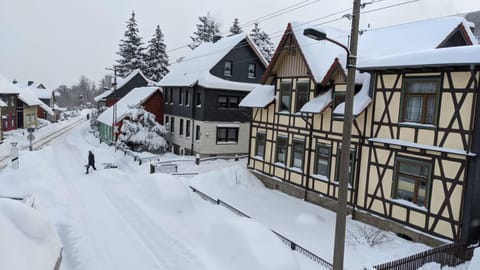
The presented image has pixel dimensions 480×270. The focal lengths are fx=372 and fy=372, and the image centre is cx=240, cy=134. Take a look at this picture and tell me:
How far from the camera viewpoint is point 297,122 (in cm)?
2070

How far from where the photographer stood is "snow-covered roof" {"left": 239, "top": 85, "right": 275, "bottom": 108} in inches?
896

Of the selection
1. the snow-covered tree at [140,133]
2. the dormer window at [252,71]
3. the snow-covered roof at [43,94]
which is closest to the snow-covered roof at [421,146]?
the dormer window at [252,71]

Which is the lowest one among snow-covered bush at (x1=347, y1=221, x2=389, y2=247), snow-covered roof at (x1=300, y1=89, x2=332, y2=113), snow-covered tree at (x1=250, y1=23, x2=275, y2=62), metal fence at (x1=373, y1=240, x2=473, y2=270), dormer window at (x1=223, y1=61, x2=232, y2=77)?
snow-covered bush at (x1=347, y1=221, x2=389, y2=247)

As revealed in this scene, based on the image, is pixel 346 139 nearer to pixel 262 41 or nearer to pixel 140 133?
pixel 140 133

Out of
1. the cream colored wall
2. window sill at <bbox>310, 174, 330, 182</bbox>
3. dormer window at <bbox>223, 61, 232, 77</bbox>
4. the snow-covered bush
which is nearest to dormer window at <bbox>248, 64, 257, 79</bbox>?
dormer window at <bbox>223, 61, 232, 77</bbox>

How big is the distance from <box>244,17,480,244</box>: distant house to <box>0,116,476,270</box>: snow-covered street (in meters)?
1.33

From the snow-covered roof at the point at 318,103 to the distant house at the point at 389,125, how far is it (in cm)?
6

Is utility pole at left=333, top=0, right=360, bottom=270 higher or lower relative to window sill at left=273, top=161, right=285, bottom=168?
higher

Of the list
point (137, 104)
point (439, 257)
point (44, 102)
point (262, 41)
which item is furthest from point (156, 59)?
point (439, 257)

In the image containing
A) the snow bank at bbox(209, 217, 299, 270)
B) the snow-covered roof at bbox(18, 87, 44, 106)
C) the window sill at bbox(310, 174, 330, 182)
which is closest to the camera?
the snow bank at bbox(209, 217, 299, 270)

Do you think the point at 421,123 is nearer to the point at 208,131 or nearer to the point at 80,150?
the point at 208,131

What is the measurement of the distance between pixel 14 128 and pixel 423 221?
5736 centimetres

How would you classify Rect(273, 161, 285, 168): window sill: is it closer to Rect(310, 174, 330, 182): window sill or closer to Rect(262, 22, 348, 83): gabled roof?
Rect(310, 174, 330, 182): window sill

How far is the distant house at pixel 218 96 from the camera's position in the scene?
31.8m
